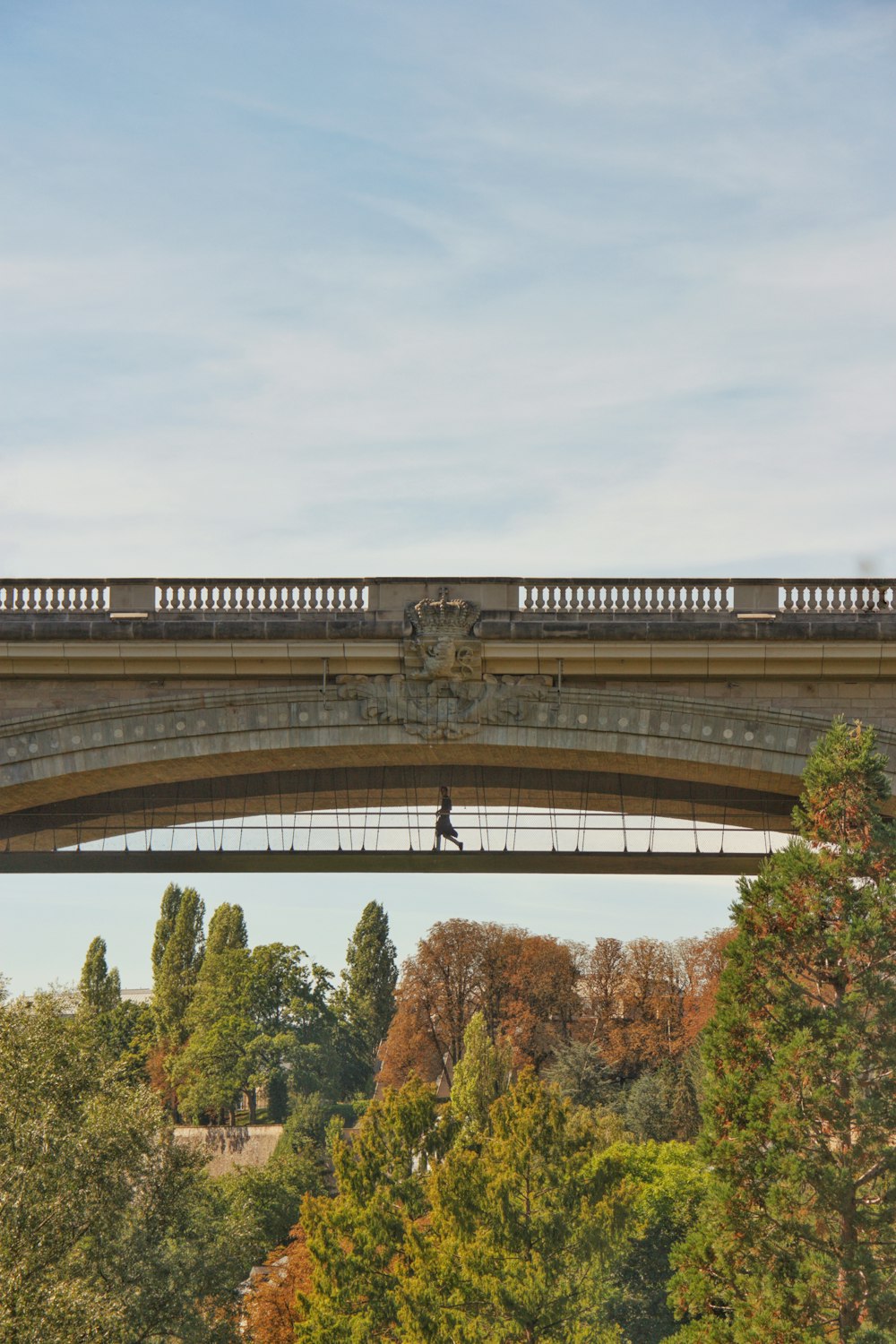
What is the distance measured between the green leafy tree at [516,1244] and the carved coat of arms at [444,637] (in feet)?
43.6

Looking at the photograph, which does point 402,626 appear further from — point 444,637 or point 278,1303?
point 278,1303

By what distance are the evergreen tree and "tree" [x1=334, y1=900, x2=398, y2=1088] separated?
903 cm

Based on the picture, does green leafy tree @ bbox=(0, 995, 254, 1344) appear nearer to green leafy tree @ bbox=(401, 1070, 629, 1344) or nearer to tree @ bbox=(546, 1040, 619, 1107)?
green leafy tree @ bbox=(401, 1070, 629, 1344)

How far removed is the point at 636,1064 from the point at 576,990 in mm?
6325

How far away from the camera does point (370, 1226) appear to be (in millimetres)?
34156

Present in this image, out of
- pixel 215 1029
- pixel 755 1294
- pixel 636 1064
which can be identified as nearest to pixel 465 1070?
pixel 636 1064

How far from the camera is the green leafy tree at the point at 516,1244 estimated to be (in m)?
29.9

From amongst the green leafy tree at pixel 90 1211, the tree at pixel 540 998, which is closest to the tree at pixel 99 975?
the tree at pixel 540 998

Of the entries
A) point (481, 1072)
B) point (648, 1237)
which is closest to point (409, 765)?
point (648, 1237)

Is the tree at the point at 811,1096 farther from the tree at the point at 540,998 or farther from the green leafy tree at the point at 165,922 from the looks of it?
the green leafy tree at the point at 165,922

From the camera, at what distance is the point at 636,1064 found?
245ft

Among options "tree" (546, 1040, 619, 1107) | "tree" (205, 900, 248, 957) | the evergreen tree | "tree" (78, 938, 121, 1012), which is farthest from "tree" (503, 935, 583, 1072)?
"tree" (78, 938, 121, 1012)

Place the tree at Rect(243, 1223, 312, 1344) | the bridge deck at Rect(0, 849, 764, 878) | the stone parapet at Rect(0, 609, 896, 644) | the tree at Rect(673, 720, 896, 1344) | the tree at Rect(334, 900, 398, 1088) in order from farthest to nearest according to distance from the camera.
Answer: the tree at Rect(334, 900, 398, 1088), the tree at Rect(243, 1223, 312, 1344), the bridge deck at Rect(0, 849, 764, 878), the stone parapet at Rect(0, 609, 896, 644), the tree at Rect(673, 720, 896, 1344)

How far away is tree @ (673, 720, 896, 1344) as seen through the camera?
1803 cm
